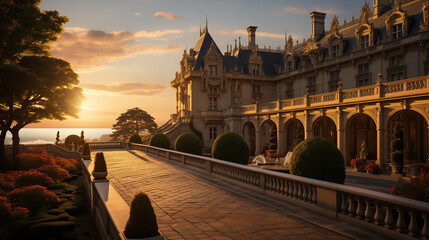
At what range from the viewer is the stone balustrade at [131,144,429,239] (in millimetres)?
6660

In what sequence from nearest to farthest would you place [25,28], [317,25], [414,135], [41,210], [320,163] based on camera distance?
[320,163], [41,210], [25,28], [414,135], [317,25]

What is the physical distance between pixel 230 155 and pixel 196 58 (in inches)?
1270

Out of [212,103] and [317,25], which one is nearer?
[317,25]

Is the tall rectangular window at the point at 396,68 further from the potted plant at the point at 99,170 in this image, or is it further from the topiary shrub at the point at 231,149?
the potted plant at the point at 99,170

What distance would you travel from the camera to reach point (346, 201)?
8.57 m

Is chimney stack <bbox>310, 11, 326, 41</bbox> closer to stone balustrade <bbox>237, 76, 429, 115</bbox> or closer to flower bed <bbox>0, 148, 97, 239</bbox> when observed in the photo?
stone balustrade <bbox>237, 76, 429, 115</bbox>

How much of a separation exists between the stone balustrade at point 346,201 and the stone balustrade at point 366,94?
13.7 m

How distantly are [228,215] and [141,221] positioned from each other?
12.5ft

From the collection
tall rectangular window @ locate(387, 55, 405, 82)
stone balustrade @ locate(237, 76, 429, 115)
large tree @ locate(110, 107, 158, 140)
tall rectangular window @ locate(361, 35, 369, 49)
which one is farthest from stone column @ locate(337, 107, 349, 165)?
large tree @ locate(110, 107, 158, 140)

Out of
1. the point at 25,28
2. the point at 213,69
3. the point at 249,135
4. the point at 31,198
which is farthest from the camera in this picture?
the point at 249,135

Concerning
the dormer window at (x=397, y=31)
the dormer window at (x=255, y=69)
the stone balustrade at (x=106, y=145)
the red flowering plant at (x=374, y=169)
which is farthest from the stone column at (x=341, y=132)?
the stone balustrade at (x=106, y=145)

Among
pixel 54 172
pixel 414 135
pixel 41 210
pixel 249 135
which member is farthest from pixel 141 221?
pixel 249 135

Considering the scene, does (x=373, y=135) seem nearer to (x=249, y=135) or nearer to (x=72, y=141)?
(x=249, y=135)

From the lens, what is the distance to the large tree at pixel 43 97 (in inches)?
1008
